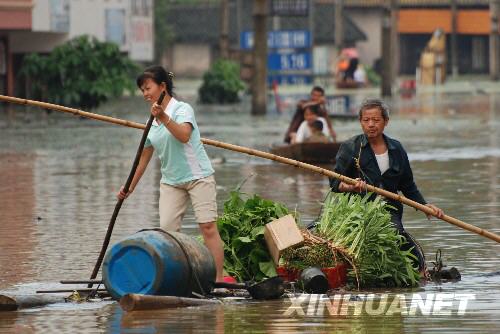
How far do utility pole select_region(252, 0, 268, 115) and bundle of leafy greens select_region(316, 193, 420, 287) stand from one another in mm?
31278

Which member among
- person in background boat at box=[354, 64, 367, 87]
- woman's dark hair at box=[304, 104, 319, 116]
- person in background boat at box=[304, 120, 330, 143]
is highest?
woman's dark hair at box=[304, 104, 319, 116]

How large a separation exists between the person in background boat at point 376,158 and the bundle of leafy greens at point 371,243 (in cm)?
22

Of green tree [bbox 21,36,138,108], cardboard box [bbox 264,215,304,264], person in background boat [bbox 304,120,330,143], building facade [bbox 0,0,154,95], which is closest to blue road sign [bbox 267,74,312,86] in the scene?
green tree [bbox 21,36,138,108]

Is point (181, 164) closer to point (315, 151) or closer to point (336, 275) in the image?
point (336, 275)

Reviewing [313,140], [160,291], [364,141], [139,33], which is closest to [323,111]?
[313,140]

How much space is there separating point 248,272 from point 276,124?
92.8ft

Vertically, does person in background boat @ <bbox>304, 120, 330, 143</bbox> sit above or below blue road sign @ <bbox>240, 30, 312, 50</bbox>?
below

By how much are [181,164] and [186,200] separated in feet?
1.06

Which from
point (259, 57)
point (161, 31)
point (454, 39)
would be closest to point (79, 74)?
point (259, 57)

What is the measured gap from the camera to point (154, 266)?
11078mm

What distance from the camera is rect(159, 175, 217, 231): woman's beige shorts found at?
11.9 m

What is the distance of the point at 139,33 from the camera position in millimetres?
60125

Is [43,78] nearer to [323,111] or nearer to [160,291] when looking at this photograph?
[323,111]
